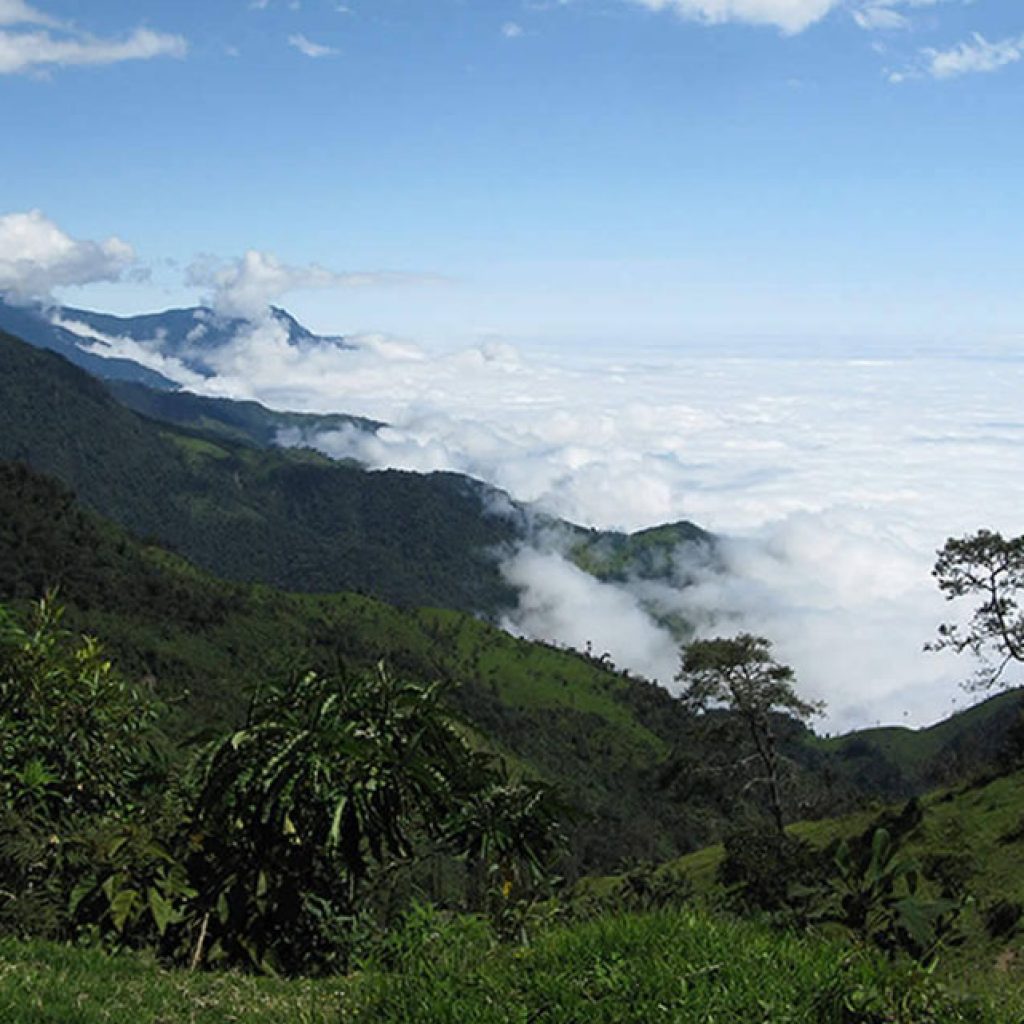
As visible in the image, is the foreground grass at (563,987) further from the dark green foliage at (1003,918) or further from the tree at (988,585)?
the tree at (988,585)

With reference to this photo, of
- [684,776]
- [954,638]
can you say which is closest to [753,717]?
[684,776]

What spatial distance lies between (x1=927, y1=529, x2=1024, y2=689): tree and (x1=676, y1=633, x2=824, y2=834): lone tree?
7.10 m

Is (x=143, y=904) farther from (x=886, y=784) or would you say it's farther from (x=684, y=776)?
(x=886, y=784)

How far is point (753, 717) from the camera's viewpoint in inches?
1668

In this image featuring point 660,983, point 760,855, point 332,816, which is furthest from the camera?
point 760,855

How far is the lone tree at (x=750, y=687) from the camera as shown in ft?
138

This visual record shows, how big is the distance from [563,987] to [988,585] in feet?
133

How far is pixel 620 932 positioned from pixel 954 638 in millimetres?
40635

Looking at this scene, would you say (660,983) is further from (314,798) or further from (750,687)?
(750,687)

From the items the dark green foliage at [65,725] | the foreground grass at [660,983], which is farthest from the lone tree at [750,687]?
the foreground grass at [660,983]

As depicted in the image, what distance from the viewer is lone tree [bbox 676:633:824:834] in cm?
4200

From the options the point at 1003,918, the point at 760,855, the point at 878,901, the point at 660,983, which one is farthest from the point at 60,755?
the point at 760,855

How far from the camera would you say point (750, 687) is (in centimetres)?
4241

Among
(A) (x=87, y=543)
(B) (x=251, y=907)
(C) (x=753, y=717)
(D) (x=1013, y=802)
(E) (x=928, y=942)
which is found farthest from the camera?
(A) (x=87, y=543)
